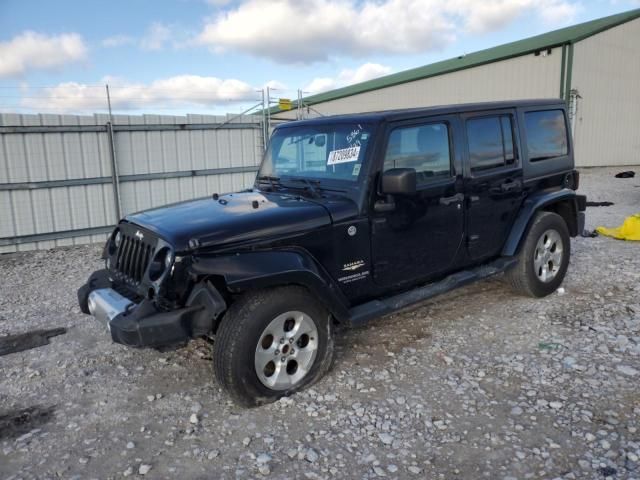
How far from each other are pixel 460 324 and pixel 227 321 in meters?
2.42

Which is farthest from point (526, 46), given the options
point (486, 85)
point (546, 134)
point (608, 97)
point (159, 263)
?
point (159, 263)

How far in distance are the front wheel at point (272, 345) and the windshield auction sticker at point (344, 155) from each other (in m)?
1.12

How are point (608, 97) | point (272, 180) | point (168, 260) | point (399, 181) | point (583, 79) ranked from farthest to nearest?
point (608, 97), point (583, 79), point (272, 180), point (399, 181), point (168, 260)

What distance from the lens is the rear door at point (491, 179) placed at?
4465 millimetres

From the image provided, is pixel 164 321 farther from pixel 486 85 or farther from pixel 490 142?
pixel 486 85

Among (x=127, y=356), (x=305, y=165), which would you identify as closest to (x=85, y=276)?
(x=127, y=356)

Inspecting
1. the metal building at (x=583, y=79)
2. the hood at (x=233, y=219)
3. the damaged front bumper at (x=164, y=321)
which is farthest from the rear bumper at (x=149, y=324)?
the metal building at (x=583, y=79)

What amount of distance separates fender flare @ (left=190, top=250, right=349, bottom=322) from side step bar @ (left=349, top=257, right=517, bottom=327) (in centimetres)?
27

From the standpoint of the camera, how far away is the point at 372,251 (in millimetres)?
3879

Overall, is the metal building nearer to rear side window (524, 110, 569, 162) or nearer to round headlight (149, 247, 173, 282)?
rear side window (524, 110, 569, 162)

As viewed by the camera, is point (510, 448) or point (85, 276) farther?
point (85, 276)

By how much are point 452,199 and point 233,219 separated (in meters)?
1.92

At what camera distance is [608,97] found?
19797mm

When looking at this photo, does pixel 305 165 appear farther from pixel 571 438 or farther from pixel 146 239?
pixel 571 438
